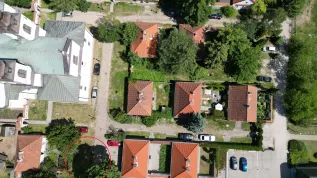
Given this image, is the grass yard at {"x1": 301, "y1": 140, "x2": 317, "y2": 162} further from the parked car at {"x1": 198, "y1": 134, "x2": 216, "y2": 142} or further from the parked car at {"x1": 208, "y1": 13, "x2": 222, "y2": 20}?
the parked car at {"x1": 208, "y1": 13, "x2": 222, "y2": 20}

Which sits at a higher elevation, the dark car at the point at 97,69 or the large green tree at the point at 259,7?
the large green tree at the point at 259,7

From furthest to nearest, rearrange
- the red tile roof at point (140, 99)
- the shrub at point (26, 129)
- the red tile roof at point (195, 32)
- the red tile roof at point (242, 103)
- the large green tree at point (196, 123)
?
the shrub at point (26, 129)
the red tile roof at point (195, 32)
the red tile roof at point (140, 99)
the red tile roof at point (242, 103)
the large green tree at point (196, 123)

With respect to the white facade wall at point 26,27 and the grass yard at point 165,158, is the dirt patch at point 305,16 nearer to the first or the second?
the grass yard at point 165,158

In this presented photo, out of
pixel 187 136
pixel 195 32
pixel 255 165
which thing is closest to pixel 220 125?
pixel 187 136

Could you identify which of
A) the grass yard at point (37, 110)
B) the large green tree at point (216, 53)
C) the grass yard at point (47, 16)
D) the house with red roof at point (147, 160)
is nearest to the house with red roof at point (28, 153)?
the grass yard at point (37, 110)

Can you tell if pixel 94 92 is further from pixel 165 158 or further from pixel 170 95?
pixel 165 158

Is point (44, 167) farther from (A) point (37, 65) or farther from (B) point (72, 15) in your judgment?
(B) point (72, 15)
